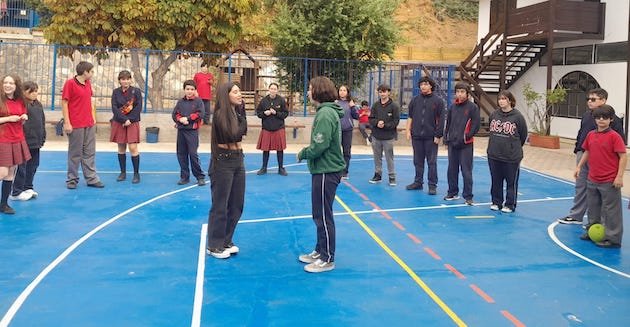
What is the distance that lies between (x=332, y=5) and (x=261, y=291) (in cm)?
1479

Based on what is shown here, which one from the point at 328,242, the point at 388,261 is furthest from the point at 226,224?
the point at 388,261

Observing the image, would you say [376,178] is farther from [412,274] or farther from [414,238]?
[412,274]

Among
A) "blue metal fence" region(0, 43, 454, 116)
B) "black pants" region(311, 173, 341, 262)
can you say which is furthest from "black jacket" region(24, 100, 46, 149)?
"blue metal fence" region(0, 43, 454, 116)

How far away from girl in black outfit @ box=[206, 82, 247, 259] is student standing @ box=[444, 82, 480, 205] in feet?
13.4

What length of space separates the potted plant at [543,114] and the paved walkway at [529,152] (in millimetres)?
338

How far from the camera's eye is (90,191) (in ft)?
29.6

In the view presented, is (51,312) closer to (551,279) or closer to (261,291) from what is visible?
(261,291)

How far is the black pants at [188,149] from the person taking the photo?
32.0ft

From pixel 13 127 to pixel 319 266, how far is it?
4132mm

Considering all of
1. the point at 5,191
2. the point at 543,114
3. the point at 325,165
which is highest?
the point at 543,114

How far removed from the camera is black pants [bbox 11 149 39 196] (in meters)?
8.12

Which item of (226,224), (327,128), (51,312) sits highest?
(327,128)

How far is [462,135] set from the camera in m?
8.84

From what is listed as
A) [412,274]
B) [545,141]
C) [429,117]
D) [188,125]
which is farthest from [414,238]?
[545,141]
